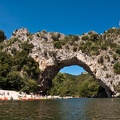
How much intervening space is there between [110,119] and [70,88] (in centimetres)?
9558

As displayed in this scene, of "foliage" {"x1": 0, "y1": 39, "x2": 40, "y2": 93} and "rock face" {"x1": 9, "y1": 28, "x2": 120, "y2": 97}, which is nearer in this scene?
"foliage" {"x1": 0, "y1": 39, "x2": 40, "y2": 93}

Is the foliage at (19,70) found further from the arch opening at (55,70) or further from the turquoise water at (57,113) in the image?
the turquoise water at (57,113)

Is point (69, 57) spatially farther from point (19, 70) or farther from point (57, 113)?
point (57, 113)

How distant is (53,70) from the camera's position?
76.6 meters

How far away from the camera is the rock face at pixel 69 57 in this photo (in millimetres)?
70938

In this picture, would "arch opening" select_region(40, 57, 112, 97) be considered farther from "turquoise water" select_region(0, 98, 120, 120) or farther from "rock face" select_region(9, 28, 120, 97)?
"turquoise water" select_region(0, 98, 120, 120)

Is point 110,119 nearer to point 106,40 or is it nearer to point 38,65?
point 38,65

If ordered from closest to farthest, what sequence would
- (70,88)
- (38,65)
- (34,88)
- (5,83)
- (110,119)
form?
1. (110,119)
2. (5,83)
3. (34,88)
4. (38,65)
5. (70,88)

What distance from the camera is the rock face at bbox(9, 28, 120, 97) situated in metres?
70.9

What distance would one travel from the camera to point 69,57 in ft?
242

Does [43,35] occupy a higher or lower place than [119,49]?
higher

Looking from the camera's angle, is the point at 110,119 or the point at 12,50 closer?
the point at 110,119

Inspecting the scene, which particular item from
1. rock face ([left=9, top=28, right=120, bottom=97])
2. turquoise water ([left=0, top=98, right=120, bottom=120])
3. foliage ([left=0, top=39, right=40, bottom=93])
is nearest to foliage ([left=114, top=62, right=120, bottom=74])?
rock face ([left=9, top=28, right=120, bottom=97])

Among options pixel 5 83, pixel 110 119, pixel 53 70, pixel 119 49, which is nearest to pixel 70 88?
pixel 53 70
